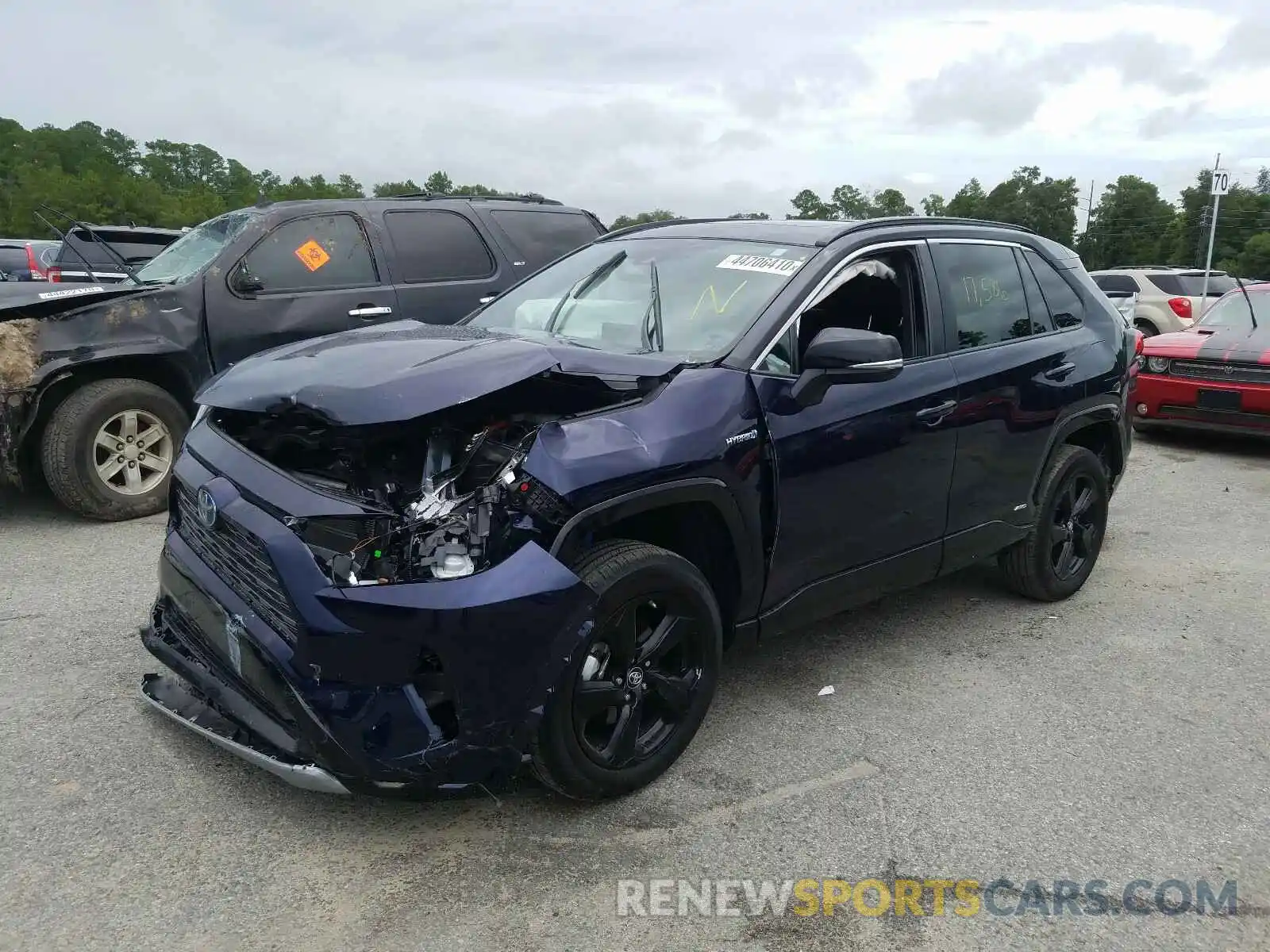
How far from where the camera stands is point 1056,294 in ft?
15.8

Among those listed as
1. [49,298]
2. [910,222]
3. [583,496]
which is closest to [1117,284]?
[910,222]

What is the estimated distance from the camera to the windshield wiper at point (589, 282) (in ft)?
13.3

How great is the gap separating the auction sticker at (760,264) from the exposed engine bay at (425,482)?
3.01 feet

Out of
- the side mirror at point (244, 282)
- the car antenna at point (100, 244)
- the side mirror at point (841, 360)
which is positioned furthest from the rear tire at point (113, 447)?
the side mirror at point (841, 360)

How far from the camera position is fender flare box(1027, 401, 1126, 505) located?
14.9 ft

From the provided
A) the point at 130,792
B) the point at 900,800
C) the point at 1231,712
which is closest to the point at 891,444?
the point at 900,800

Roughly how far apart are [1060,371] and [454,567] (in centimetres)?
322

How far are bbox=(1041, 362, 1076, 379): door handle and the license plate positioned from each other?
16.3 ft

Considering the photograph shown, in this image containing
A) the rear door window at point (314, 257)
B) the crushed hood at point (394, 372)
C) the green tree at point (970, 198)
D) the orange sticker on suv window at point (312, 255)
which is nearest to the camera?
the crushed hood at point (394, 372)

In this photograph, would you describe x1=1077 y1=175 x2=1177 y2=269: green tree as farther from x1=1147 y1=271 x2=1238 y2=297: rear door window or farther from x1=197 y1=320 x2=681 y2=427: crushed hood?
x1=197 y1=320 x2=681 y2=427: crushed hood

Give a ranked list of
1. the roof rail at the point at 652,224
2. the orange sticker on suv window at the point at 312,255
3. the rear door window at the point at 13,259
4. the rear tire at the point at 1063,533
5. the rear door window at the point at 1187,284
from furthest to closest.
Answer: the rear door window at the point at 1187,284 → the rear door window at the point at 13,259 → the orange sticker on suv window at the point at 312,255 → the rear tire at the point at 1063,533 → the roof rail at the point at 652,224

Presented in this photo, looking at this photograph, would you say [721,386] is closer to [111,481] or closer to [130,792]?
[130,792]

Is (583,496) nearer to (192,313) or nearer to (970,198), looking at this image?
(192,313)

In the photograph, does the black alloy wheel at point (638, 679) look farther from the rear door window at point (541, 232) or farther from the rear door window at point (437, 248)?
the rear door window at point (541, 232)
